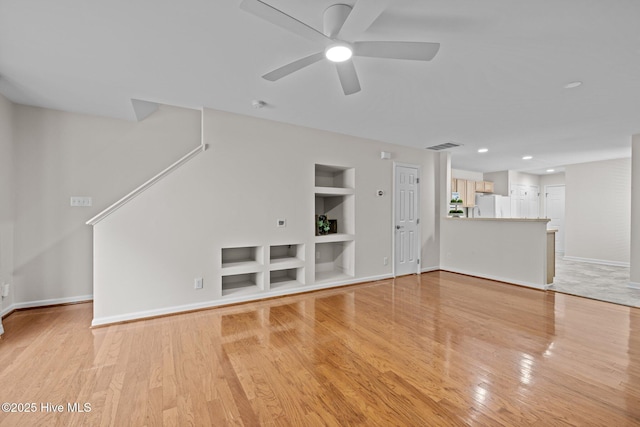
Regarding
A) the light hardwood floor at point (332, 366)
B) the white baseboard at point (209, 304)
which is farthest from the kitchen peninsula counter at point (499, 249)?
the white baseboard at point (209, 304)

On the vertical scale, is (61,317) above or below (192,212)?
below

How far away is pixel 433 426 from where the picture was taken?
1571mm

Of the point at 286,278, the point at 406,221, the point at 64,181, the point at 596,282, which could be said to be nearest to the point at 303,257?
the point at 286,278

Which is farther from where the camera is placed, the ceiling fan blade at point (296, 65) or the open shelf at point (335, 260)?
the open shelf at point (335, 260)

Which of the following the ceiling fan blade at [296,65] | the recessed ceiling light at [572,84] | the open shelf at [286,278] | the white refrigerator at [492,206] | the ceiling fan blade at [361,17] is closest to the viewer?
the ceiling fan blade at [361,17]

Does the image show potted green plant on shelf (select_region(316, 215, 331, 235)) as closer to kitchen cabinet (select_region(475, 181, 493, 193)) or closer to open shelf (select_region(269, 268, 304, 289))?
open shelf (select_region(269, 268, 304, 289))

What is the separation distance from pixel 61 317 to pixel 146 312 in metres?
0.97

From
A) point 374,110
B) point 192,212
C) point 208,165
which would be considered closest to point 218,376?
point 192,212

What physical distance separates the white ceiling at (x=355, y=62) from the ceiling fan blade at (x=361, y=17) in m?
0.15

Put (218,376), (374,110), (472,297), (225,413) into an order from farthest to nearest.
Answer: (472,297)
(374,110)
(218,376)
(225,413)

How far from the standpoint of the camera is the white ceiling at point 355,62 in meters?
1.80

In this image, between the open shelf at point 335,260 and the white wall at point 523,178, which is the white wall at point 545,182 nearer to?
the white wall at point 523,178

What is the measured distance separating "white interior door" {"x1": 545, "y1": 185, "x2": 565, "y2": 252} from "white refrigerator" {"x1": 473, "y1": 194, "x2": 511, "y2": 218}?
166cm

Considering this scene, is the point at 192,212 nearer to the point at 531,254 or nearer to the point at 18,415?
the point at 18,415
